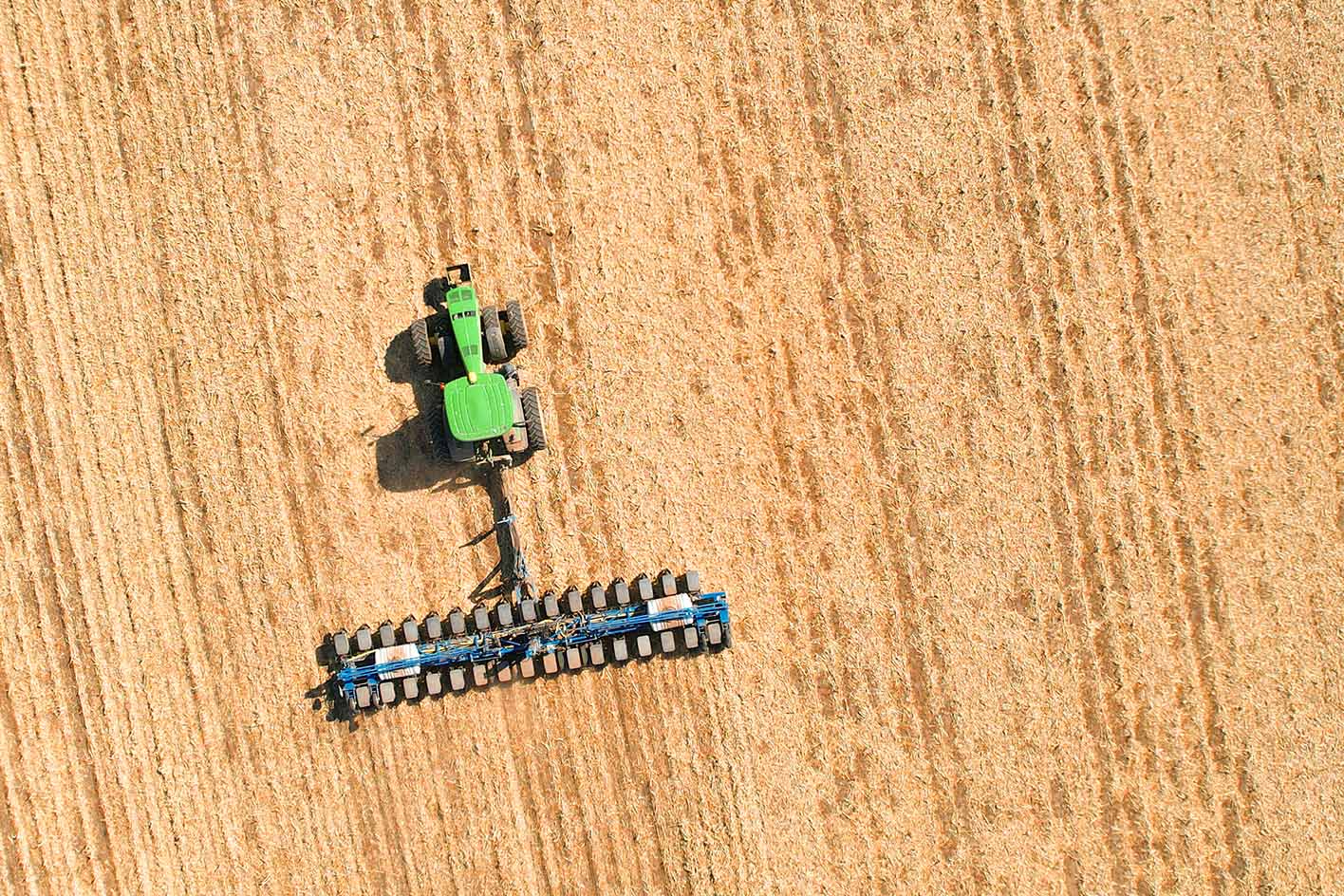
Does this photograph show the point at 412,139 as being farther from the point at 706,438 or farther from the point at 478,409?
the point at 706,438

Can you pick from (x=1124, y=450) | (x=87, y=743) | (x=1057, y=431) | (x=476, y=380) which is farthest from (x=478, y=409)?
(x=1124, y=450)

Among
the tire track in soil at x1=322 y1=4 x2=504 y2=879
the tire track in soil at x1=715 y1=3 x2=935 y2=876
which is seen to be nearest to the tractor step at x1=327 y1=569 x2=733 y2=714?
the tire track in soil at x1=322 y1=4 x2=504 y2=879

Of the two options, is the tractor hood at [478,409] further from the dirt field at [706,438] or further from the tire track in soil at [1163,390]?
the tire track in soil at [1163,390]

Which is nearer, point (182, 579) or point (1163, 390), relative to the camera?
point (182, 579)

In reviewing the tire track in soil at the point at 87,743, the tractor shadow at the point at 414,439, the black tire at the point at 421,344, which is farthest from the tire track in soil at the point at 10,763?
the black tire at the point at 421,344

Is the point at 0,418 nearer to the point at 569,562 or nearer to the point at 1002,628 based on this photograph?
the point at 569,562

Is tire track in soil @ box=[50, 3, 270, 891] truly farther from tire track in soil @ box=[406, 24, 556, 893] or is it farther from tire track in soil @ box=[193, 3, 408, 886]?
tire track in soil @ box=[406, 24, 556, 893]

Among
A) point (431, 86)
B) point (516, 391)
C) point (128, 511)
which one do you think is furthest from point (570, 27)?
point (128, 511)
